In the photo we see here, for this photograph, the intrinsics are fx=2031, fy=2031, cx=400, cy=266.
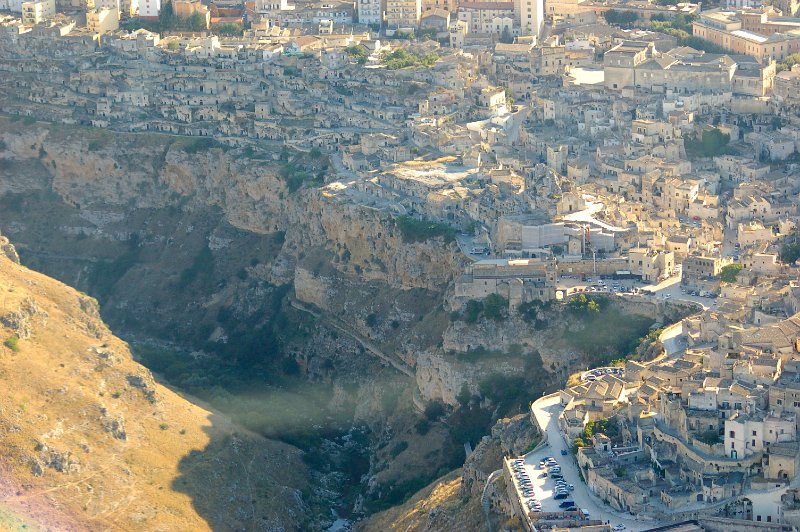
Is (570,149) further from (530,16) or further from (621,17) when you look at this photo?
(621,17)

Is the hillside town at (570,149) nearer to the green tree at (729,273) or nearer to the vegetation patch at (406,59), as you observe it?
the green tree at (729,273)

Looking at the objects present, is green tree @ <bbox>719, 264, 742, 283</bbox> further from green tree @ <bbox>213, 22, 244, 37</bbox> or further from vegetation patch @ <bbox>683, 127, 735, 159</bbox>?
green tree @ <bbox>213, 22, 244, 37</bbox>

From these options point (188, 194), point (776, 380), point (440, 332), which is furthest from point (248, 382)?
point (776, 380)

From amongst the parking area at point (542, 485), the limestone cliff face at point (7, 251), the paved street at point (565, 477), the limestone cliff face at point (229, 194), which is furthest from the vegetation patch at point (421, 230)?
the parking area at point (542, 485)

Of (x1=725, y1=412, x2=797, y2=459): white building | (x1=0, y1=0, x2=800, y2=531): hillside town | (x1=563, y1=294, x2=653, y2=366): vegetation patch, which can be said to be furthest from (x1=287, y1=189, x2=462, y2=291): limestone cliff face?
(x1=725, y1=412, x2=797, y2=459): white building

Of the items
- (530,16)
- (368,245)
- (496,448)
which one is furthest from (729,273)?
(530,16)

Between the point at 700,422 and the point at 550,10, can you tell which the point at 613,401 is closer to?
the point at 700,422
